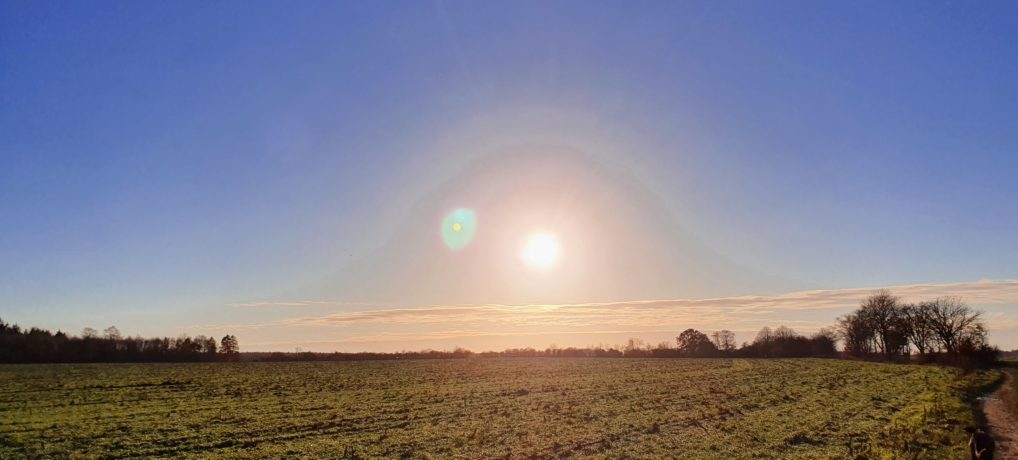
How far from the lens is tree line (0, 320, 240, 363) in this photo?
93375 millimetres

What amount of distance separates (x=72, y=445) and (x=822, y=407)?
122 feet

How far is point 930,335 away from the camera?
4299 inches

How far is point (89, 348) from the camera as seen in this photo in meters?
103

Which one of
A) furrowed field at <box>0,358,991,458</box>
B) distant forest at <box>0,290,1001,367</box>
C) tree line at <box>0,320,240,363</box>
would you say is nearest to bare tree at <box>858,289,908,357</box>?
distant forest at <box>0,290,1001,367</box>

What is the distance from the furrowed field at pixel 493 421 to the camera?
20.7m

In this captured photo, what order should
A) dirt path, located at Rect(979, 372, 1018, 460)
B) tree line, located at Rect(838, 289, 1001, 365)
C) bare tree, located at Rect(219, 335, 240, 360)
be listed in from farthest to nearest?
1. bare tree, located at Rect(219, 335, 240, 360)
2. tree line, located at Rect(838, 289, 1001, 365)
3. dirt path, located at Rect(979, 372, 1018, 460)

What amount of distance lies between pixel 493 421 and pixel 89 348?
110 meters

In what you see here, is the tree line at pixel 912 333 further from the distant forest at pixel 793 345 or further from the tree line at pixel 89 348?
the tree line at pixel 89 348

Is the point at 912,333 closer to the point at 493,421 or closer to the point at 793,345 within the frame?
the point at 793,345

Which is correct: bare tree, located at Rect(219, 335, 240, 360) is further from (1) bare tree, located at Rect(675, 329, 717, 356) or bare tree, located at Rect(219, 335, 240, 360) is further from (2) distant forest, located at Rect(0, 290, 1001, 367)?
Answer: (1) bare tree, located at Rect(675, 329, 717, 356)

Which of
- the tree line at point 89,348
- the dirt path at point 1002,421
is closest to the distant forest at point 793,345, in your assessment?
the tree line at point 89,348

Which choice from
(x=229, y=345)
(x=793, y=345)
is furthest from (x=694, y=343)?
(x=229, y=345)

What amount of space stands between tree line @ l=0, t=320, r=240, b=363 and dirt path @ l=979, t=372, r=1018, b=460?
121538 millimetres

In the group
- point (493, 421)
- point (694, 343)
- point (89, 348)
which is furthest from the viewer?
point (694, 343)
